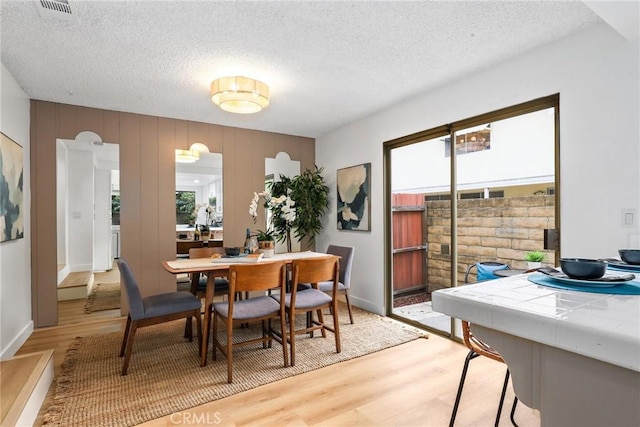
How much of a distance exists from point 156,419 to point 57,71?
2893 mm

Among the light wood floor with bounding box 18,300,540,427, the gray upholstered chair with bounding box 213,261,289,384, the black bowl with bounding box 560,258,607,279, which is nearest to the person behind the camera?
the black bowl with bounding box 560,258,607,279

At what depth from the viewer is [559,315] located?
25.2 inches

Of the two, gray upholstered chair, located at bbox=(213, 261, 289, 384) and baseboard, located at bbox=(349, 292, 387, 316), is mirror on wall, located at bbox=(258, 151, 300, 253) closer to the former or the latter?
baseboard, located at bbox=(349, 292, 387, 316)

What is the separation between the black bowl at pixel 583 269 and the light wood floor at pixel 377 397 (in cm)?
137

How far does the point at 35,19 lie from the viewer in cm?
207

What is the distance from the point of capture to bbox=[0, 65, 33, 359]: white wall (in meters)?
2.66

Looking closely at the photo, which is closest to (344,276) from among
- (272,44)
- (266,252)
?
(266,252)

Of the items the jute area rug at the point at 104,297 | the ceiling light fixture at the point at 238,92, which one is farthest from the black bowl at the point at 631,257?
the jute area rug at the point at 104,297

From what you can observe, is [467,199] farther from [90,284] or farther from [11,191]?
[90,284]

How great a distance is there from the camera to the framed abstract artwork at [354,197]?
4.14 m

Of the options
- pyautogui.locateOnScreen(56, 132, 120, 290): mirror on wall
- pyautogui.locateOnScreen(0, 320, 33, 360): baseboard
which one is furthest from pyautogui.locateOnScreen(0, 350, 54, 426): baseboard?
pyautogui.locateOnScreen(56, 132, 120, 290): mirror on wall

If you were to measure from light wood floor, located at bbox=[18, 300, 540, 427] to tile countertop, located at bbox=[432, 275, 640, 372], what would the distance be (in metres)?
1.41

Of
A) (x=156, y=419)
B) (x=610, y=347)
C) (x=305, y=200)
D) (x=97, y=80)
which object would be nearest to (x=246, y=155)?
(x=305, y=200)

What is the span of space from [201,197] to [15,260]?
1918 mm
